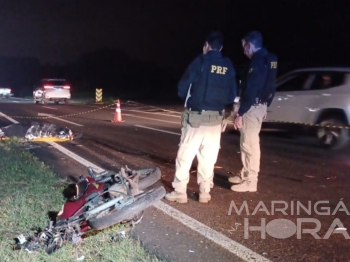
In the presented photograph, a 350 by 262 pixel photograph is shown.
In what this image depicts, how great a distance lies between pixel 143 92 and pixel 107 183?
40.6m

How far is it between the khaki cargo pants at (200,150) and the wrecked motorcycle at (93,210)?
1.11m

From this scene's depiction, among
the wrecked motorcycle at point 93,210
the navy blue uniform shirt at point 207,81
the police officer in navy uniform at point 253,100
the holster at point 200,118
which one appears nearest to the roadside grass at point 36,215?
the wrecked motorcycle at point 93,210

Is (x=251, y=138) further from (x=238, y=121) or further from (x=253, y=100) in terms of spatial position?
(x=253, y=100)

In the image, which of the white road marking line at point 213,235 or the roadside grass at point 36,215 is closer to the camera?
Result: the roadside grass at point 36,215

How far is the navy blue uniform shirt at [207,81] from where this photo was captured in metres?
5.68

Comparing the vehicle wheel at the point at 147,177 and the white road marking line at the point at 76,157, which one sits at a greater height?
the vehicle wheel at the point at 147,177

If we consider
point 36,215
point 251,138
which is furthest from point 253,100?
point 36,215

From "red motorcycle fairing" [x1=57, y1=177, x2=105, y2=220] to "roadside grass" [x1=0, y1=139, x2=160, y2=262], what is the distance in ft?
0.95

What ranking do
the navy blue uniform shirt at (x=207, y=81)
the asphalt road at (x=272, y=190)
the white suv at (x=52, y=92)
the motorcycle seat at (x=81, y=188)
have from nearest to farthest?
the motorcycle seat at (x=81, y=188), the asphalt road at (x=272, y=190), the navy blue uniform shirt at (x=207, y=81), the white suv at (x=52, y=92)

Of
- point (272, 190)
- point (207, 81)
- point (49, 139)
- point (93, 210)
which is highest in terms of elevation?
point (207, 81)

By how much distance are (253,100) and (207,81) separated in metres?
0.86

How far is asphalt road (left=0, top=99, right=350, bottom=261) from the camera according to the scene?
16.3 feet

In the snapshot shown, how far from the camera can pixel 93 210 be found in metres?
4.54

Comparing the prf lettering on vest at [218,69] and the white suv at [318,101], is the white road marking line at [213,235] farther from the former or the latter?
the white suv at [318,101]
